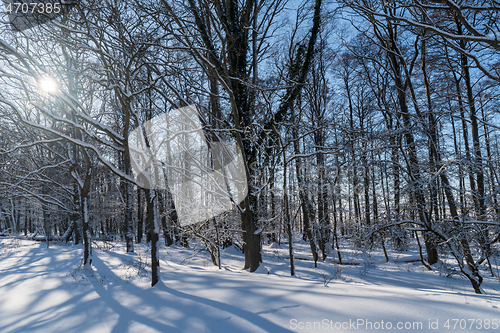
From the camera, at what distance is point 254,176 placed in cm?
752

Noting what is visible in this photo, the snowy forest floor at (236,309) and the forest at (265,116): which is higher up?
the forest at (265,116)

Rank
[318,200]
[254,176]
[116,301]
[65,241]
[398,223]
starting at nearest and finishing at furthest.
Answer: [116,301] < [398,223] < [254,176] < [318,200] < [65,241]

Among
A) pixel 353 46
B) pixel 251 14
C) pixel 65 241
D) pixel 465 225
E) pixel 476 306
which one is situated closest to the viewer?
pixel 476 306

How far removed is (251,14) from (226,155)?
470 centimetres

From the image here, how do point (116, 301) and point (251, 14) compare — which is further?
point (251, 14)

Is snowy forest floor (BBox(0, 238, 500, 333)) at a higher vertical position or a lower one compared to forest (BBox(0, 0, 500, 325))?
lower

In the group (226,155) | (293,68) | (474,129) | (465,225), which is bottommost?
(465,225)

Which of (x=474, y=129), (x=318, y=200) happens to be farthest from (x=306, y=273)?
(x=474, y=129)

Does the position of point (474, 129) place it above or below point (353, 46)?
below

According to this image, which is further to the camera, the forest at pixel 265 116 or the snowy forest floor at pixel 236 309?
the forest at pixel 265 116

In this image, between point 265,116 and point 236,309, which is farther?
point 265,116

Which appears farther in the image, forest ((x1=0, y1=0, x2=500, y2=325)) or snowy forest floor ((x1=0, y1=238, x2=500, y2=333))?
forest ((x1=0, y1=0, x2=500, y2=325))

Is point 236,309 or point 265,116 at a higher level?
point 265,116

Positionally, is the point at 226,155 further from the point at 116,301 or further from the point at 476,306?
the point at 476,306
